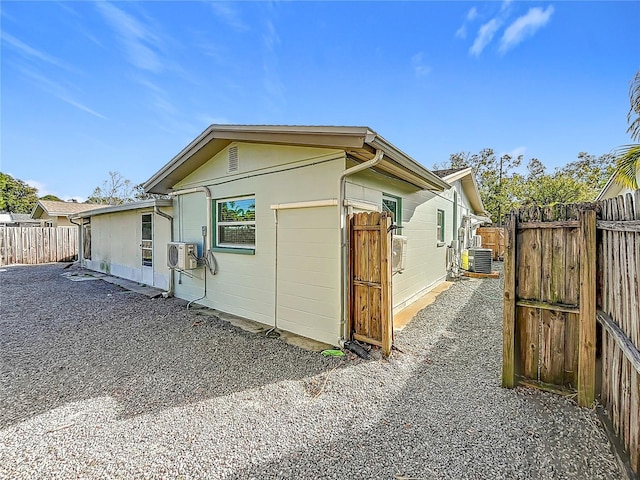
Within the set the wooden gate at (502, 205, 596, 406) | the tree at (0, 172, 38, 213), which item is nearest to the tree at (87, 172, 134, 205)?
the tree at (0, 172, 38, 213)

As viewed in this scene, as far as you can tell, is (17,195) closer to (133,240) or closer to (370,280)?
(133,240)

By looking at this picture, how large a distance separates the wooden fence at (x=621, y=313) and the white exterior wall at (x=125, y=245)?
8.30 m

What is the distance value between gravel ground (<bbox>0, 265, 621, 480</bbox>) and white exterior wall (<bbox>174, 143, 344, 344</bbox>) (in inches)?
26.8

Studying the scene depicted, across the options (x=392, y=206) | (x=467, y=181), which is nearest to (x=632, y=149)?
(x=392, y=206)

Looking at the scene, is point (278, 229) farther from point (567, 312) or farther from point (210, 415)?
point (567, 312)

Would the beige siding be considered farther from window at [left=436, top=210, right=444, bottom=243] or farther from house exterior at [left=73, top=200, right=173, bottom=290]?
window at [left=436, top=210, right=444, bottom=243]

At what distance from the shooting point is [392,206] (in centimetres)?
626

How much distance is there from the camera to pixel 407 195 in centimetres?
681

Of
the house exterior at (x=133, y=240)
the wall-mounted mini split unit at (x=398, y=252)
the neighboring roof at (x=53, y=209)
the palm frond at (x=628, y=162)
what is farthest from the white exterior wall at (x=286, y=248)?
the neighboring roof at (x=53, y=209)

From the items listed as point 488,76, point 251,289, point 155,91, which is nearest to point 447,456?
point 251,289

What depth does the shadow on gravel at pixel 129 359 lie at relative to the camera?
3.09 meters

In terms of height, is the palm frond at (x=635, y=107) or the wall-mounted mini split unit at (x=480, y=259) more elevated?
the palm frond at (x=635, y=107)

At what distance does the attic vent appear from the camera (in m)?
5.86

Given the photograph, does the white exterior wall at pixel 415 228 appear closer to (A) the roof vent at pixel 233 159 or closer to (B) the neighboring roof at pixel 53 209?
(A) the roof vent at pixel 233 159
